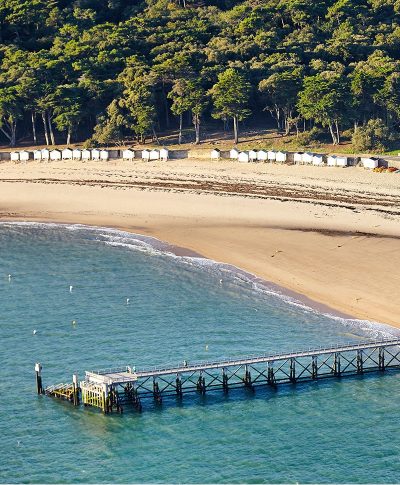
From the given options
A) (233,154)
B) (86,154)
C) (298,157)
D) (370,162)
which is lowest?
(370,162)

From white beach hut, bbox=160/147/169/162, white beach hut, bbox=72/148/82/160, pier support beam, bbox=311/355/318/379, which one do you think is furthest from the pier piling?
white beach hut, bbox=72/148/82/160

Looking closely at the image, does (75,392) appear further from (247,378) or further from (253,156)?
(253,156)

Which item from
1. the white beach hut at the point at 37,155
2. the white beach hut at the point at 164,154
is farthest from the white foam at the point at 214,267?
the white beach hut at the point at 37,155

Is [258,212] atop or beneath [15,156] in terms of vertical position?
beneath

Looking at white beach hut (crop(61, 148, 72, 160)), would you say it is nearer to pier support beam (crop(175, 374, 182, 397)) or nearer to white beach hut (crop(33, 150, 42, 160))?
white beach hut (crop(33, 150, 42, 160))

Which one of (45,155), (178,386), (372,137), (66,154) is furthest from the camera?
(45,155)

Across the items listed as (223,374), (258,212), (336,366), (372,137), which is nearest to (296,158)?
(372,137)

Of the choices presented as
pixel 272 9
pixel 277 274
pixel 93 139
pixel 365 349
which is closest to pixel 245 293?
pixel 277 274
